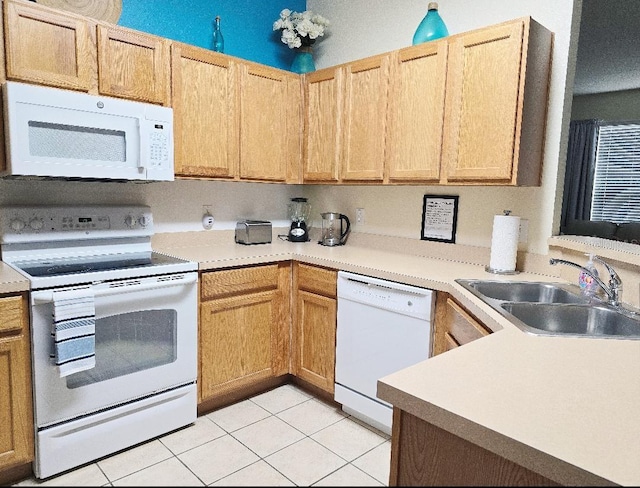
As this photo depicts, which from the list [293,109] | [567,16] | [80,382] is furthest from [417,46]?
[80,382]

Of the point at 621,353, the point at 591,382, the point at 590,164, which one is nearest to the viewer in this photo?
the point at 591,382

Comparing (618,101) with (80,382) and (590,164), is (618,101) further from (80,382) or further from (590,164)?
(80,382)

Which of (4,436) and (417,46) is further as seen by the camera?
(417,46)

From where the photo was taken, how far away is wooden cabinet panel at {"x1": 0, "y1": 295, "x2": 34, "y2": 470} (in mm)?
1723

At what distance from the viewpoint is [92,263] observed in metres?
2.19

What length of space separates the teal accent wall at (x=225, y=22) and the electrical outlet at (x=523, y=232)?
80.3 inches

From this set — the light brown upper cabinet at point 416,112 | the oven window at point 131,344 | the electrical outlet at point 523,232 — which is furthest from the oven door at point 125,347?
the electrical outlet at point 523,232

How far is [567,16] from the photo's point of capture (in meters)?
2.07

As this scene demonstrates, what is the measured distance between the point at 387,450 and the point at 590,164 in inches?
89.5

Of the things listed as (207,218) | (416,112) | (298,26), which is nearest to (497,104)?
(416,112)

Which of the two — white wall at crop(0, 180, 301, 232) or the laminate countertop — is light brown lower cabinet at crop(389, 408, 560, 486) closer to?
the laminate countertop

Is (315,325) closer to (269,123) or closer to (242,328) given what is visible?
(242,328)

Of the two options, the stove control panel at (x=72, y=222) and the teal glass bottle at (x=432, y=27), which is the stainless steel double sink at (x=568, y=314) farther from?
the stove control panel at (x=72, y=222)

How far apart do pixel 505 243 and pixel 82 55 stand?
2226mm
